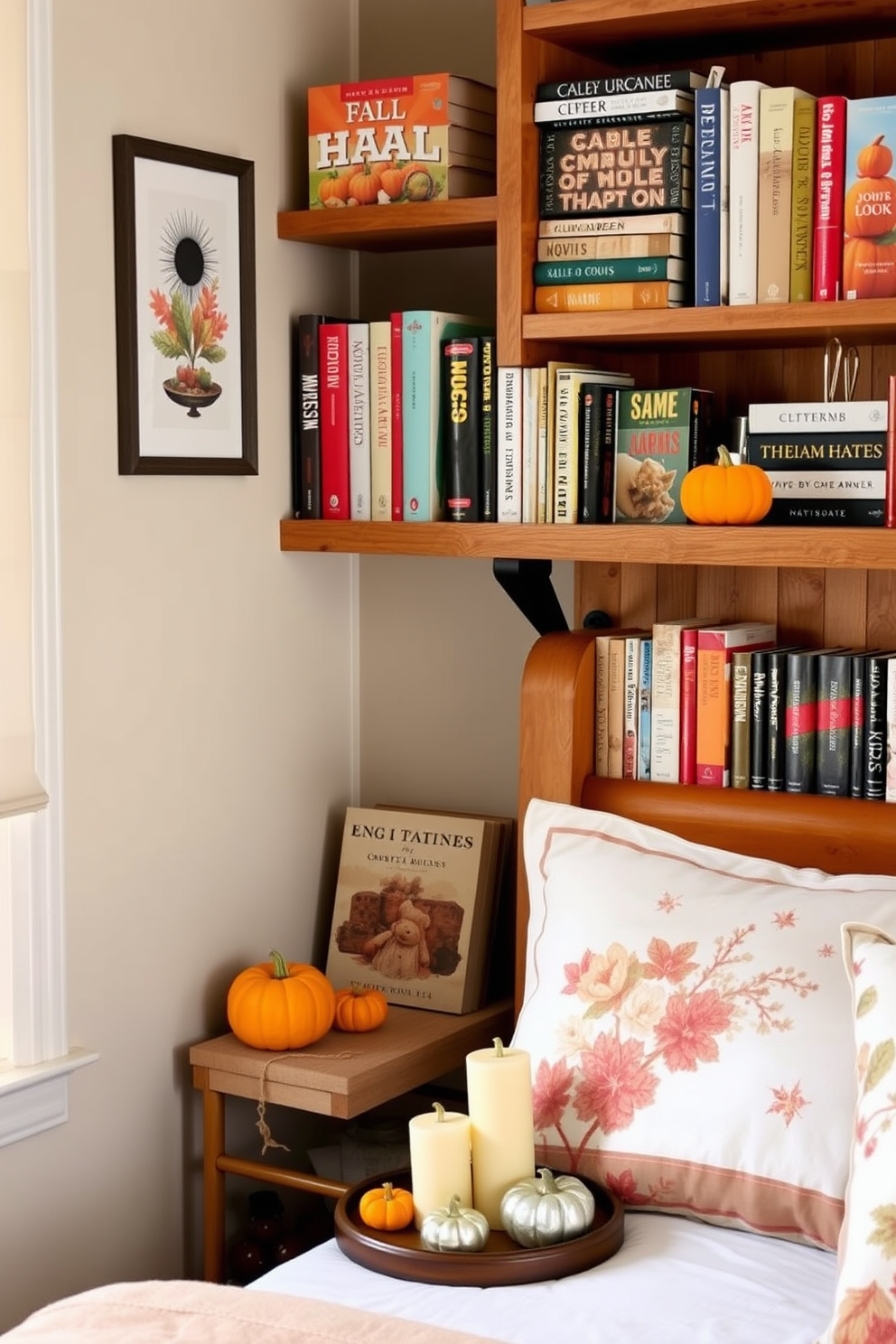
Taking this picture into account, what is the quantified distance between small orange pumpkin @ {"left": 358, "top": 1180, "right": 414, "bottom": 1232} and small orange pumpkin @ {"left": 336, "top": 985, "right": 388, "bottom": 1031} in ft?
1.85

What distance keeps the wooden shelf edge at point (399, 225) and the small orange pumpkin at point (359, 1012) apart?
1.16 m

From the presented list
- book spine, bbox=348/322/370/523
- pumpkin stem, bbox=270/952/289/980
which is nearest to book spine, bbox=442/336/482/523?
book spine, bbox=348/322/370/523

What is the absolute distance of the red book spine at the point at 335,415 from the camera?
256 cm

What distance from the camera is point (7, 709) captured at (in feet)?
6.91

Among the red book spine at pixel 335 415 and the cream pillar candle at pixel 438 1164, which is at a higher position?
the red book spine at pixel 335 415

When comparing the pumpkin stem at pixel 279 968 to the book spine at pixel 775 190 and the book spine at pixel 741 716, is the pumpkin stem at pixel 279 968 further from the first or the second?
the book spine at pixel 775 190

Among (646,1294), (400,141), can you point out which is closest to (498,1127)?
(646,1294)

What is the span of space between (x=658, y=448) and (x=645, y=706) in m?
0.37

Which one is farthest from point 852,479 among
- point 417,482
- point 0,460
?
point 0,460

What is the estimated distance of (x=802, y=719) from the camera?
88.5 inches

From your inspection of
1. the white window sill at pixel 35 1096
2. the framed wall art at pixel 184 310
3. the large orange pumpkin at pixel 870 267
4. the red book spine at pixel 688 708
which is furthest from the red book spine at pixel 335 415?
the white window sill at pixel 35 1096

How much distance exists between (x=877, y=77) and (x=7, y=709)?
4.79 ft

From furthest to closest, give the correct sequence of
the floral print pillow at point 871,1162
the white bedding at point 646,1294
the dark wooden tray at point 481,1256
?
the dark wooden tray at point 481,1256 → the white bedding at point 646,1294 → the floral print pillow at point 871,1162

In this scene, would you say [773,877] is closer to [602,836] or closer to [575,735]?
[602,836]
